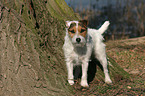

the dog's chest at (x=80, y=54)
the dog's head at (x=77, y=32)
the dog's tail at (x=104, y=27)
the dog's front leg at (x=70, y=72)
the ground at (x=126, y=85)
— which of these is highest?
the dog's tail at (x=104, y=27)

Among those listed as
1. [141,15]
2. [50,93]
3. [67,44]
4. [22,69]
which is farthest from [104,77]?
[141,15]

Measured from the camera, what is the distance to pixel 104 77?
18.6 ft

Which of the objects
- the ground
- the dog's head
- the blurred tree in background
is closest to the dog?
the dog's head

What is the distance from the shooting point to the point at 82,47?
15.9 ft

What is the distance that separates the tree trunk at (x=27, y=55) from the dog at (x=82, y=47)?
1.19 feet

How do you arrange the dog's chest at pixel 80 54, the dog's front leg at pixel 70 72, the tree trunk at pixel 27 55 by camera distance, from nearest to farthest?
the tree trunk at pixel 27 55 < the dog's front leg at pixel 70 72 < the dog's chest at pixel 80 54

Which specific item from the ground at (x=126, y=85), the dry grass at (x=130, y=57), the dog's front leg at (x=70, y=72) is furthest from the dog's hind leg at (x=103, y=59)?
the dry grass at (x=130, y=57)

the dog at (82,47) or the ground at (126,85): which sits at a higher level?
the dog at (82,47)

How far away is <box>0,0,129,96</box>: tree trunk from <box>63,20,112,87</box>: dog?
0.36m

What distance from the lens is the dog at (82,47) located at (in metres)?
4.32

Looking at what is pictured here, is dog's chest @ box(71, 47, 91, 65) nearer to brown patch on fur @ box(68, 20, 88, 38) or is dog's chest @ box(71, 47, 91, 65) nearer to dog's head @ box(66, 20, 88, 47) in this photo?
dog's head @ box(66, 20, 88, 47)

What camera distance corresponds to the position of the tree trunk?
155 inches

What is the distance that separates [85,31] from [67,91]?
5.05ft

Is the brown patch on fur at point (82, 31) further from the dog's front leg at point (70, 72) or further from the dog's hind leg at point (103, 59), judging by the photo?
the dog's hind leg at point (103, 59)
